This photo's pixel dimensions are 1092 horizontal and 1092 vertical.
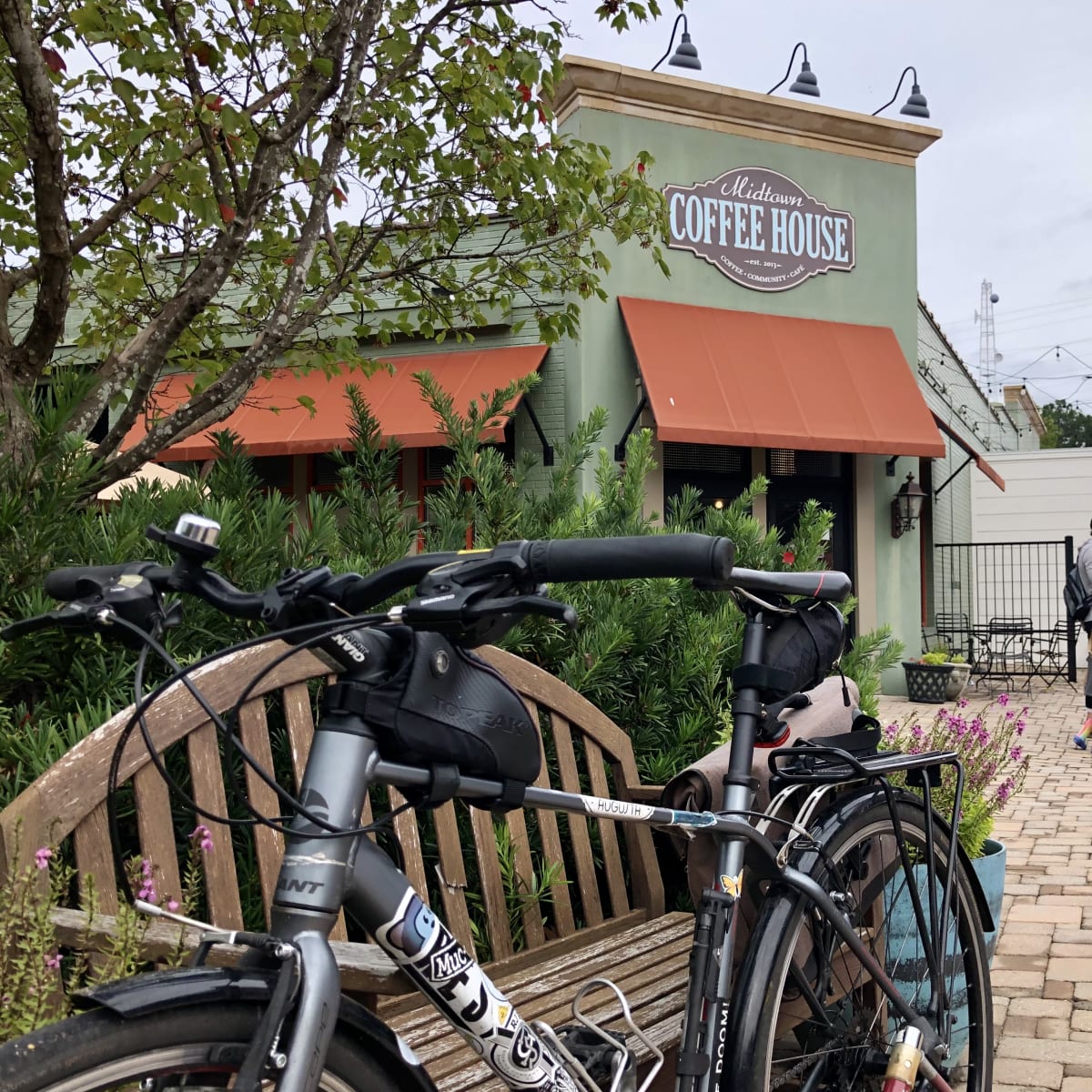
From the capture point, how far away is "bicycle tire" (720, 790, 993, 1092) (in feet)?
6.83

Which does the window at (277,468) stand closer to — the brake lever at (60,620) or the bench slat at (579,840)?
the bench slat at (579,840)

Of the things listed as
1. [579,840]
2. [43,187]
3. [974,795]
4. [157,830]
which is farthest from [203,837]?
[974,795]

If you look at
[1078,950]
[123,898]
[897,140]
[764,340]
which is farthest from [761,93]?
[123,898]

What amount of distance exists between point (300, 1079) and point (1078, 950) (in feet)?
14.0

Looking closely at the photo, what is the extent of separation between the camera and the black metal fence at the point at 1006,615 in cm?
1490

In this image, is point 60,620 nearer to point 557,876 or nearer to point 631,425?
point 557,876

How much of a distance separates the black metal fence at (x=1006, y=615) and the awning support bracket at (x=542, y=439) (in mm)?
5900

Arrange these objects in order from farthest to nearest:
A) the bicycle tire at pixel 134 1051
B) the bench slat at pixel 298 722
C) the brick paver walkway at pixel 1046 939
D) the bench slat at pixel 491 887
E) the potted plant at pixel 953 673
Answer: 1. the potted plant at pixel 953 673
2. the brick paver walkway at pixel 1046 939
3. the bench slat at pixel 491 887
4. the bench slat at pixel 298 722
5. the bicycle tire at pixel 134 1051

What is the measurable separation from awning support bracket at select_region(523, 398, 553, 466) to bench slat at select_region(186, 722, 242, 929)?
9.52 metres

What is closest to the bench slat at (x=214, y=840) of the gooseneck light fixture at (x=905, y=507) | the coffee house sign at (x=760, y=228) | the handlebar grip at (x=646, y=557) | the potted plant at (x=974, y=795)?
the handlebar grip at (x=646, y=557)

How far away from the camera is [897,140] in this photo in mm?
13734

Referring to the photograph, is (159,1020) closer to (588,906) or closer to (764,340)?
(588,906)

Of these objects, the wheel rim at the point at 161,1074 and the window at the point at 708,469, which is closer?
the wheel rim at the point at 161,1074

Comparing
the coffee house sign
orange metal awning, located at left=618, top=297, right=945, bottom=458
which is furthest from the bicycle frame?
the coffee house sign
